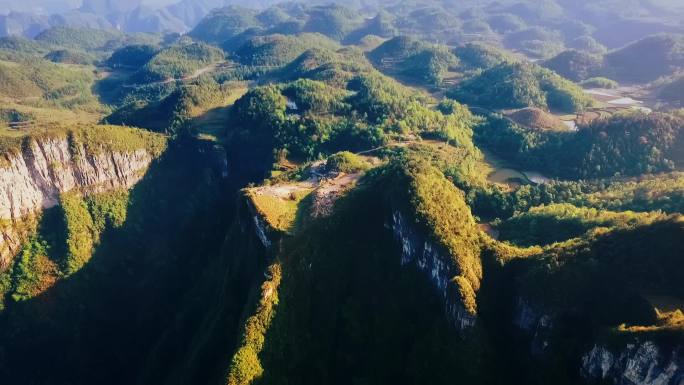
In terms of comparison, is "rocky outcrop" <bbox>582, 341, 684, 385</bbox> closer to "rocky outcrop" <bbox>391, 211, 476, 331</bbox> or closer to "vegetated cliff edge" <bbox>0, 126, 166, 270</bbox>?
"rocky outcrop" <bbox>391, 211, 476, 331</bbox>

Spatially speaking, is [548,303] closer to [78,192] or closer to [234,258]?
[234,258]

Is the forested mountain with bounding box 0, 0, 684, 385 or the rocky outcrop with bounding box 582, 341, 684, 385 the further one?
the forested mountain with bounding box 0, 0, 684, 385

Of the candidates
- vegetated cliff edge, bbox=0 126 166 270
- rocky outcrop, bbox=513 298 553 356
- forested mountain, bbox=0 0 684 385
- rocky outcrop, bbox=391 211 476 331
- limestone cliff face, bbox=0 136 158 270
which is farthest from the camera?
vegetated cliff edge, bbox=0 126 166 270

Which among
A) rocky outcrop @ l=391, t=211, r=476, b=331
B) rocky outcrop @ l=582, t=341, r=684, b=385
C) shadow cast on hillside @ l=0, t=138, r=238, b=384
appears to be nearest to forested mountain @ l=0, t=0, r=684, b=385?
rocky outcrop @ l=582, t=341, r=684, b=385

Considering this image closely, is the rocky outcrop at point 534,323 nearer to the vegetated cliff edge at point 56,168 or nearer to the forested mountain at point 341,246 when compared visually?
the forested mountain at point 341,246

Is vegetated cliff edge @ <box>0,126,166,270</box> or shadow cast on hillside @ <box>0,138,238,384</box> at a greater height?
vegetated cliff edge @ <box>0,126,166,270</box>

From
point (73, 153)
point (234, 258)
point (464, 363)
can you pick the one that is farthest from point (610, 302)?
point (73, 153)
